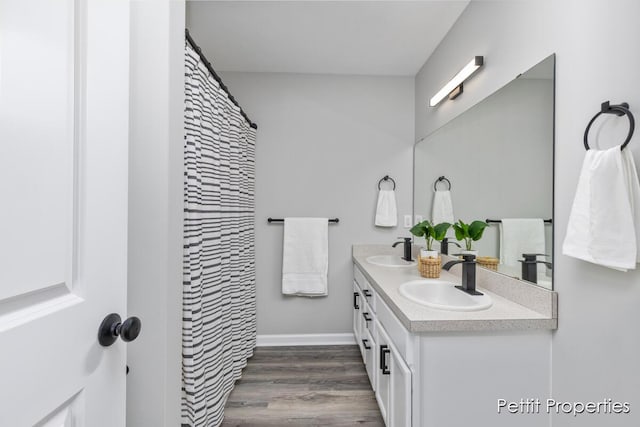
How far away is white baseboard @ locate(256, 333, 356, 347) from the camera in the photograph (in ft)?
8.78

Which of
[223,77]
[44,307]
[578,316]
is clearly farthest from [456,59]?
[44,307]

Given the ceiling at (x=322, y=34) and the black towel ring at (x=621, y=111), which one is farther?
the ceiling at (x=322, y=34)

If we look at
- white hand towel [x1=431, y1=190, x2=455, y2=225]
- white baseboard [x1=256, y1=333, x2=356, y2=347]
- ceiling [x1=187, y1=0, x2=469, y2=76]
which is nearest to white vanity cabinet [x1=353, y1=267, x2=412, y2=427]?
white baseboard [x1=256, y1=333, x2=356, y2=347]

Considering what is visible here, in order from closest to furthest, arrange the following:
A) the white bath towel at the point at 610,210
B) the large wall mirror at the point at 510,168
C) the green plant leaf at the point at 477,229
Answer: the white bath towel at the point at 610,210, the large wall mirror at the point at 510,168, the green plant leaf at the point at 477,229

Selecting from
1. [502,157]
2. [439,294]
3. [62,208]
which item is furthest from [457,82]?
[62,208]

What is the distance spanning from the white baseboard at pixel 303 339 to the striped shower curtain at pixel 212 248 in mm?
357

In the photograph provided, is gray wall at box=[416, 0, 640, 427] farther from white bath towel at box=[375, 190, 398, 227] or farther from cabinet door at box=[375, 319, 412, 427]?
white bath towel at box=[375, 190, 398, 227]

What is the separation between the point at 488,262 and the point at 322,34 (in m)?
1.85

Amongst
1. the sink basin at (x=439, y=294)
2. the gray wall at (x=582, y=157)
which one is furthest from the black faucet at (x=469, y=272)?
the gray wall at (x=582, y=157)

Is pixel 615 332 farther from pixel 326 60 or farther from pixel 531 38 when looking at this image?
pixel 326 60

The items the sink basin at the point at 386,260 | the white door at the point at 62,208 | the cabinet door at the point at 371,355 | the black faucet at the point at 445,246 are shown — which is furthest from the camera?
the sink basin at the point at 386,260

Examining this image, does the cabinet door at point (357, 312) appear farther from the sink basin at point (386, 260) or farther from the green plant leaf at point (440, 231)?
the green plant leaf at point (440, 231)

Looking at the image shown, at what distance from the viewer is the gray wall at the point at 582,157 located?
0.87 meters

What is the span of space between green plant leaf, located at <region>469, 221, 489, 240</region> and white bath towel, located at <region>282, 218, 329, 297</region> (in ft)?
4.23
